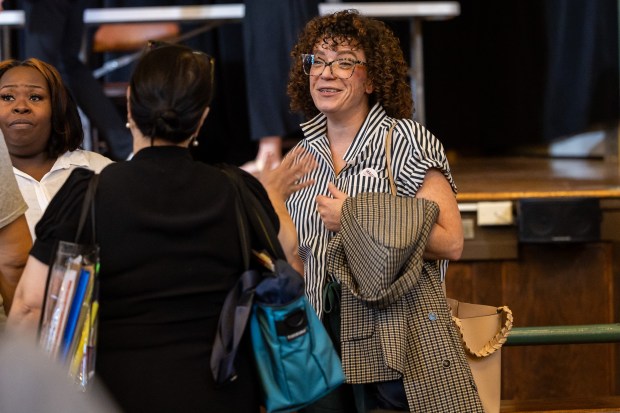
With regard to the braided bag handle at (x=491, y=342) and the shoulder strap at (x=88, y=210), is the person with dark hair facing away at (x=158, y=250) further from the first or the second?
the braided bag handle at (x=491, y=342)

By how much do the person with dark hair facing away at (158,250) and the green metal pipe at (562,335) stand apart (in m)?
1.12

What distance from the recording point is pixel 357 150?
2.57 metres

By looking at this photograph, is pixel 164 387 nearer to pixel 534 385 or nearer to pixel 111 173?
pixel 111 173

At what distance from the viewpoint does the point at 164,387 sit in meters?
1.94

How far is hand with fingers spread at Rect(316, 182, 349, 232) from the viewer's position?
8.04 ft

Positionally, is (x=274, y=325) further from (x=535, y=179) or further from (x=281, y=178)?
(x=535, y=179)

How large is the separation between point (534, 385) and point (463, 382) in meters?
1.54

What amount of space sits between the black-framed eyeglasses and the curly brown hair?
0.04 meters

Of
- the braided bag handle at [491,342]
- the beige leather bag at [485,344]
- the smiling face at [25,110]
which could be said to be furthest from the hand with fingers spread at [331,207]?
the smiling face at [25,110]

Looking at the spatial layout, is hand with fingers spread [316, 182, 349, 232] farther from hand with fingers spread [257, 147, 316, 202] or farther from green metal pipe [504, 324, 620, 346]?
green metal pipe [504, 324, 620, 346]

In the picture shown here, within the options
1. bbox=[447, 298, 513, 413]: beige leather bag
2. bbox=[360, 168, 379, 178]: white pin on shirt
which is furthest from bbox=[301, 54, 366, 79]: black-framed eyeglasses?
bbox=[447, 298, 513, 413]: beige leather bag

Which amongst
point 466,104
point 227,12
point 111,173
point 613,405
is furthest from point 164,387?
point 466,104

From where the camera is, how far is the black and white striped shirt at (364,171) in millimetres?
2502

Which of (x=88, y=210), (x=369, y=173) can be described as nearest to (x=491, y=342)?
(x=369, y=173)
